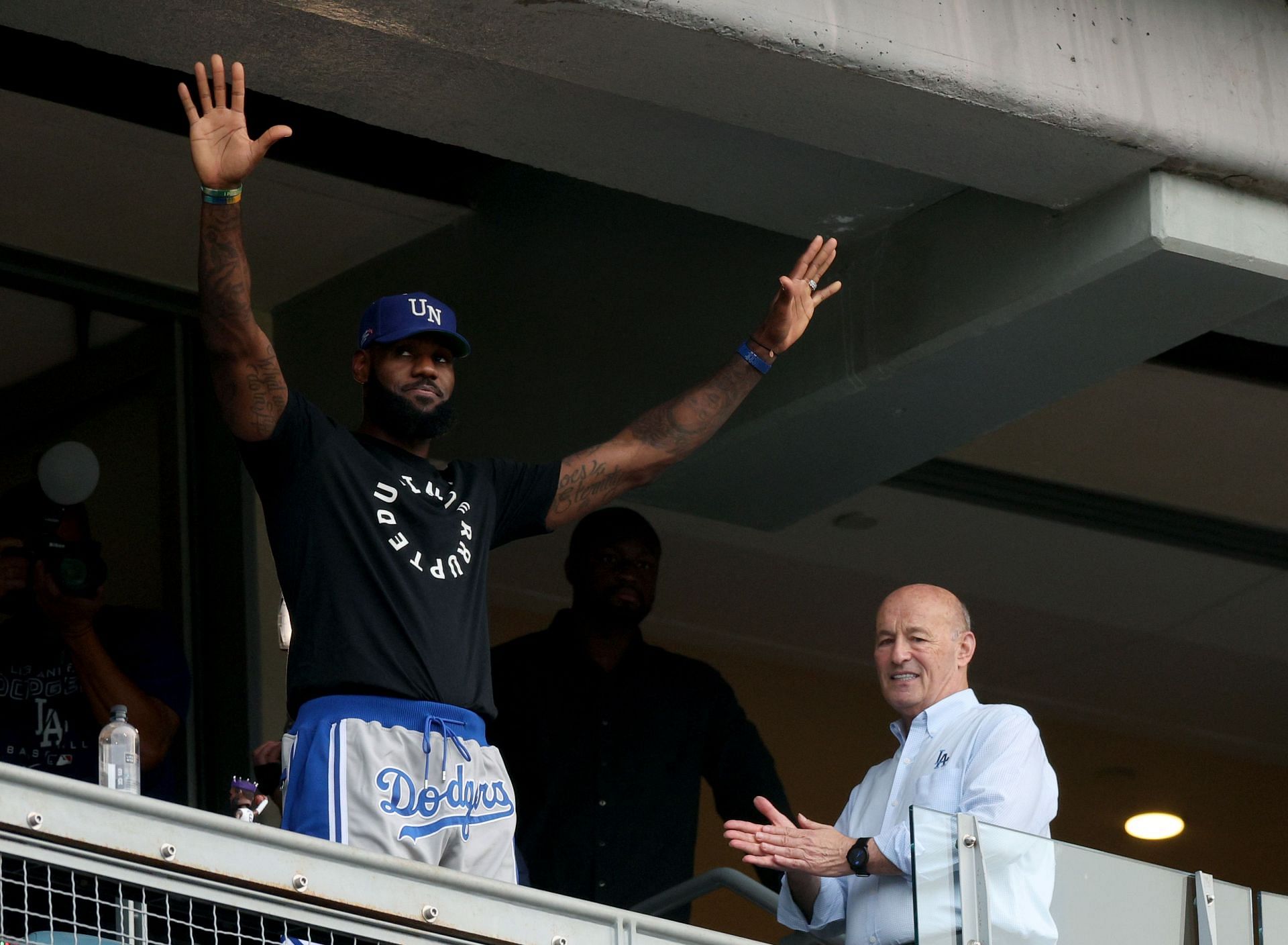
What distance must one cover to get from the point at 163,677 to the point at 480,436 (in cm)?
201

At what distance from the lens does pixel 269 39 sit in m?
5.43

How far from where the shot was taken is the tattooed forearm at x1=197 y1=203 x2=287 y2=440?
4.82 meters

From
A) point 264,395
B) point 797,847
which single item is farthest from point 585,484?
point 797,847

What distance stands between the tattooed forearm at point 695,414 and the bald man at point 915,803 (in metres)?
0.76

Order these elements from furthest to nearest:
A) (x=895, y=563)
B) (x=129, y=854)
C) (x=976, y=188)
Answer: (x=895, y=563)
(x=976, y=188)
(x=129, y=854)

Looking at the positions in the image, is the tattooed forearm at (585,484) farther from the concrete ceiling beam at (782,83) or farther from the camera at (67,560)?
the camera at (67,560)

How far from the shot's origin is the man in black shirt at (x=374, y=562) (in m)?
4.63

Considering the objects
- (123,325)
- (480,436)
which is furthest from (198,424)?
(480,436)

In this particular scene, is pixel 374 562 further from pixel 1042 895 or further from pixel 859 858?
pixel 1042 895

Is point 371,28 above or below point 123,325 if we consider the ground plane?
below

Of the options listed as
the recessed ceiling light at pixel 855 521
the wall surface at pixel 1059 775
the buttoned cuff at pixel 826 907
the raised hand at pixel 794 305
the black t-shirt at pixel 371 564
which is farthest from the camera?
the wall surface at pixel 1059 775

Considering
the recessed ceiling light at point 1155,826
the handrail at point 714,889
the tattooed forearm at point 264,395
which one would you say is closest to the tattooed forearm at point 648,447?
the tattooed forearm at point 264,395

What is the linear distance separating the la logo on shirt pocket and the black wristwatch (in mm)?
154

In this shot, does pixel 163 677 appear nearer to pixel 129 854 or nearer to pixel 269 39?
pixel 269 39
